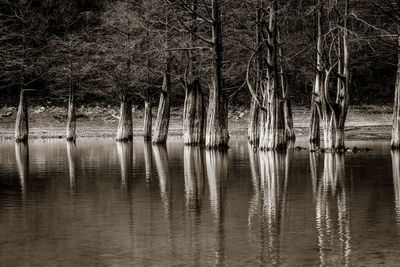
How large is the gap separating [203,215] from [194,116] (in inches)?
1243

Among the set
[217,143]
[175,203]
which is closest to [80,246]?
[175,203]

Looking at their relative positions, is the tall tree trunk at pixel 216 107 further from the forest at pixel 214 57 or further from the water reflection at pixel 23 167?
the water reflection at pixel 23 167

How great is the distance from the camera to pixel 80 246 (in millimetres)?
13164

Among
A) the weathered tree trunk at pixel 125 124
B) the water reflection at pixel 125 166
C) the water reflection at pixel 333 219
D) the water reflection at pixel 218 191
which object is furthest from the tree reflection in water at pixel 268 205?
the weathered tree trunk at pixel 125 124

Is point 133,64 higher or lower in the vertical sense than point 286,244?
higher

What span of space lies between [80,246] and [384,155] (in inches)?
974

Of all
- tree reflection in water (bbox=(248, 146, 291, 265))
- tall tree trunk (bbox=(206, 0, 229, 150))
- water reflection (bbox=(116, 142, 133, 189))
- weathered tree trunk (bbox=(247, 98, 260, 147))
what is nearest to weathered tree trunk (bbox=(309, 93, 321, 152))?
weathered tree trunk (bbox=(247, 98, 260, 147))

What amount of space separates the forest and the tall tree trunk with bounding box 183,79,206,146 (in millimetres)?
59

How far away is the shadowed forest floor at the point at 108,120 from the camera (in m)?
68.2

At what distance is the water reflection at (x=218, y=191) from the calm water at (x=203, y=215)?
3 cm

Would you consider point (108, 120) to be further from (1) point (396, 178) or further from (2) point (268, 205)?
(2) point (268, 205)

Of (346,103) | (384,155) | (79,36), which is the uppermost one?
(79,36)

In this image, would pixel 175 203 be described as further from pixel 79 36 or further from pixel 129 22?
pixel 79 36

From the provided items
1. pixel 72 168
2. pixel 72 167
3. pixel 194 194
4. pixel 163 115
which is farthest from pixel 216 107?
pixel 194 194
